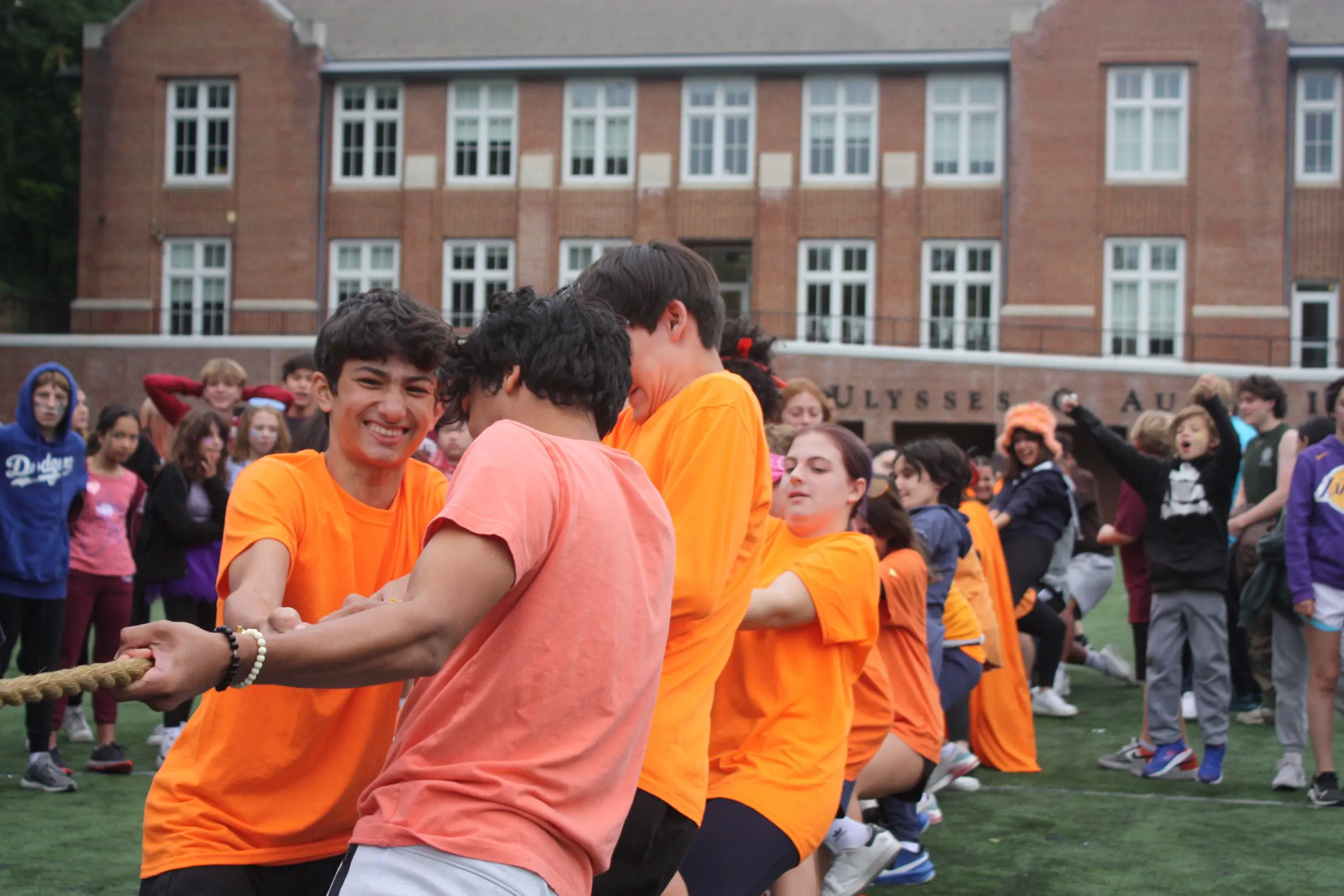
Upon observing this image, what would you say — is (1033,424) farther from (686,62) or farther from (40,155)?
(40,155)

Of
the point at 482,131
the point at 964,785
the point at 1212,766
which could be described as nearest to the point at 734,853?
the point at 964,785

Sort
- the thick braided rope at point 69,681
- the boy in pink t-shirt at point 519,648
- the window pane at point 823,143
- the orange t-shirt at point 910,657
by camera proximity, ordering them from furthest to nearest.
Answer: the window pane at point 823,143 < the orange t-shirt at point 910,657 < the boy in pink t-shirt at point 519,648 < the thick braided rope at point 69,681

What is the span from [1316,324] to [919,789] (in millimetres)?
28822

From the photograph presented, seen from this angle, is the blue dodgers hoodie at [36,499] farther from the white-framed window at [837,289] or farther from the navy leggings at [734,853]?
the white-framed window at [837,289]

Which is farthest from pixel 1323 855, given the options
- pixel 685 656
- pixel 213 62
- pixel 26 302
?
pixel 26 302

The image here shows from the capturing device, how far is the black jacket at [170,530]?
7.79 meters

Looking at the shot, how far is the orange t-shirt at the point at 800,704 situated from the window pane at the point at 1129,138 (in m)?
29.0

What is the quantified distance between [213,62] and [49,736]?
94.7 ft

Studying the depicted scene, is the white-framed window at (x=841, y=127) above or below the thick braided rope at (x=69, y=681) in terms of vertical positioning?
above

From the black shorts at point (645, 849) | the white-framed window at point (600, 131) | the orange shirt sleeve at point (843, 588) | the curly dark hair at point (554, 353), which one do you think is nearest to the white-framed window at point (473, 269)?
the white-framed window at point (600, 131)

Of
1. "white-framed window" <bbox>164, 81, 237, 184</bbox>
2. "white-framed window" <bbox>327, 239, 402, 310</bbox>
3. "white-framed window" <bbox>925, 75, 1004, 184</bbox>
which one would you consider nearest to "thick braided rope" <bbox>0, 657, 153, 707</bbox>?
"white-framed window" <bbox>925, 75, 1004, 184</bbox>

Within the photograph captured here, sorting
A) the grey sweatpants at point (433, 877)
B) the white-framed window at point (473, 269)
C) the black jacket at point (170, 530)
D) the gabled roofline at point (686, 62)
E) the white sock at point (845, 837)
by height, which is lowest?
the white sock at point (845, 837)

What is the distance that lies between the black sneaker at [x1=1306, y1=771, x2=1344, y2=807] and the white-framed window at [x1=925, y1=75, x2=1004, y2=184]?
25.5 meters

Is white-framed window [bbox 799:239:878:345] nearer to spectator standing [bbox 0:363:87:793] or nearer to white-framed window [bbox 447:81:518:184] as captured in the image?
white-framed window [bbox 447:81:518:184]
